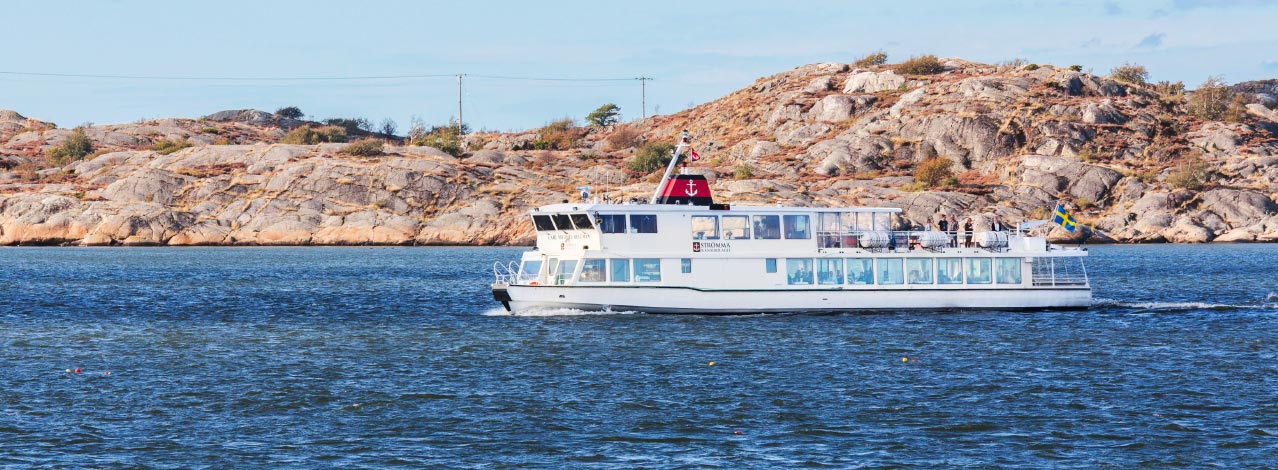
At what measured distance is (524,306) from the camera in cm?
4981

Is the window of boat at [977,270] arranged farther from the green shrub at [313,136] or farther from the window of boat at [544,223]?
the green shrub at [313,136]

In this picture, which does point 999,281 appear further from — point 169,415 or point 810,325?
point 169,415

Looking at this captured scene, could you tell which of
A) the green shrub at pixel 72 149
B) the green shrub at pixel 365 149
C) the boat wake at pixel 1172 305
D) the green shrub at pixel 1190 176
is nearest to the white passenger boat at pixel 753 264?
the boat wake at pixel 1172 305

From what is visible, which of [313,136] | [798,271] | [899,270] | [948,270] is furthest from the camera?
[313,136]

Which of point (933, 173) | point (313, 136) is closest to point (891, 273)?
point (933, 173)

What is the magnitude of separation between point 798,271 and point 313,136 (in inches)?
5564

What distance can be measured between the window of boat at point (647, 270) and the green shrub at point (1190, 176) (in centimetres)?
9814

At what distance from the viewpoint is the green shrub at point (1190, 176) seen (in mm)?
131000

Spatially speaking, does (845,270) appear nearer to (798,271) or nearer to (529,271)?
(798,271)

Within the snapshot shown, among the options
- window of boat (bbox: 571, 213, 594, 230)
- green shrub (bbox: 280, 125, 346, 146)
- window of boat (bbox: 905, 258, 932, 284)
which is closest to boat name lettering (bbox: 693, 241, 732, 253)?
window of boat (bbox: 571, 213, 594, 230)

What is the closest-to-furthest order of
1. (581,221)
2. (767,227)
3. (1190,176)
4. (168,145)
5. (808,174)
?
(581,221)
(767,227)
(1190,176)
(808,174)
(168,145)

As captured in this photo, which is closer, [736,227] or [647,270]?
[647,270]

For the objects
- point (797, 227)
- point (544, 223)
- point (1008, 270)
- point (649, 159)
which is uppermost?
point (649, 159)

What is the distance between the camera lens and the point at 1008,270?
51.3 m
